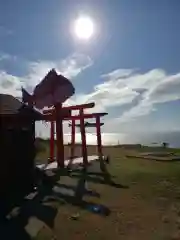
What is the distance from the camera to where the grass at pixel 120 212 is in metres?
7.95

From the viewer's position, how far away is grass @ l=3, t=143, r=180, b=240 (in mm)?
7953

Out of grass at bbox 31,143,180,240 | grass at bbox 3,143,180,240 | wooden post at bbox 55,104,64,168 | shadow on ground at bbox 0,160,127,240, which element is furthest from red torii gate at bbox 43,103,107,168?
grass at bbox 31,143,180,240

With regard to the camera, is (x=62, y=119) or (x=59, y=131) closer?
(x=59, y=131)

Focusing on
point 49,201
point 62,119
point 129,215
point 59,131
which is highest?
point 62,119

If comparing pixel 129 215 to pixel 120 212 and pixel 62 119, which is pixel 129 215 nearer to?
pixel 120 212

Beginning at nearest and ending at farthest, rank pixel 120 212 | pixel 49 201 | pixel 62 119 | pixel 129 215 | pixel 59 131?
pixel 129 215 < pixel 120 212 < pixel 49 201 < pixel 59 131 < pixel 62 119

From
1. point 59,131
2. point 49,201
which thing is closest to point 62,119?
point 59,131

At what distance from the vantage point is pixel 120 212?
32.3ft

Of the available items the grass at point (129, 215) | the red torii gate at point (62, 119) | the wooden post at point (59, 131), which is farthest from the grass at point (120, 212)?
the red torii gate at point (62, 119)

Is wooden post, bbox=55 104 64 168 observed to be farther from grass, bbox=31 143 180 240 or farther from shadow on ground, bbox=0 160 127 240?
grass, bbox=31 143 180 240

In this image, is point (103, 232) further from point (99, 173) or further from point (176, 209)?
point (99, 173)

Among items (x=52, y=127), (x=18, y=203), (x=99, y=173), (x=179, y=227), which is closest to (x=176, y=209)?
A: (x=179, y=227)

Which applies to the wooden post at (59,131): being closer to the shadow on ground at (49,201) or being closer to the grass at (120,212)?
the shadow on ground at (49,201)

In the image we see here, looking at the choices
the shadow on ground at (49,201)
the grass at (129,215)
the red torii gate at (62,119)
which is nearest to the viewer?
the grass at (129,215)
